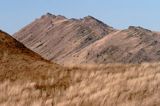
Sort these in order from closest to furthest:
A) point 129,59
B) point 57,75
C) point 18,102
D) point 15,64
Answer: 1. point 18,102
2. point 57,75
3. point 15,64
4. point 129,59

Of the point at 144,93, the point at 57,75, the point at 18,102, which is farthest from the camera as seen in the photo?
the point at 57,75

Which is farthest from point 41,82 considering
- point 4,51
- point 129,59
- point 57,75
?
point 129,59

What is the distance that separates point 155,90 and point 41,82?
18.2ft

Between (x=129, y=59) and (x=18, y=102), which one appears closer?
(x=18, y=102)

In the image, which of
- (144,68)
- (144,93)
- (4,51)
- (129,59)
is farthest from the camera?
(129,59)

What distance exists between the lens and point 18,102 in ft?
40.7

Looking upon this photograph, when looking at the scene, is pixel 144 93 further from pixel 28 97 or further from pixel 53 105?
pixel 28 97

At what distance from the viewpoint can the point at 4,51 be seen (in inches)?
958

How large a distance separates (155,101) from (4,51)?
1484cm

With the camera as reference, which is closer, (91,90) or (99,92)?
(99,92)

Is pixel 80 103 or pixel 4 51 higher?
pixel 4 51

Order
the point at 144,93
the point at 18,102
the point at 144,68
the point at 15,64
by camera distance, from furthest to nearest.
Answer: the point at 15,64
the point at 144,68
the point at 18,102
the point at 144,93

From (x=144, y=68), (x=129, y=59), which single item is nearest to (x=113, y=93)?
(x=144, y=68)

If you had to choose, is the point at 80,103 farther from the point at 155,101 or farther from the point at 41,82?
the point at 41,82
